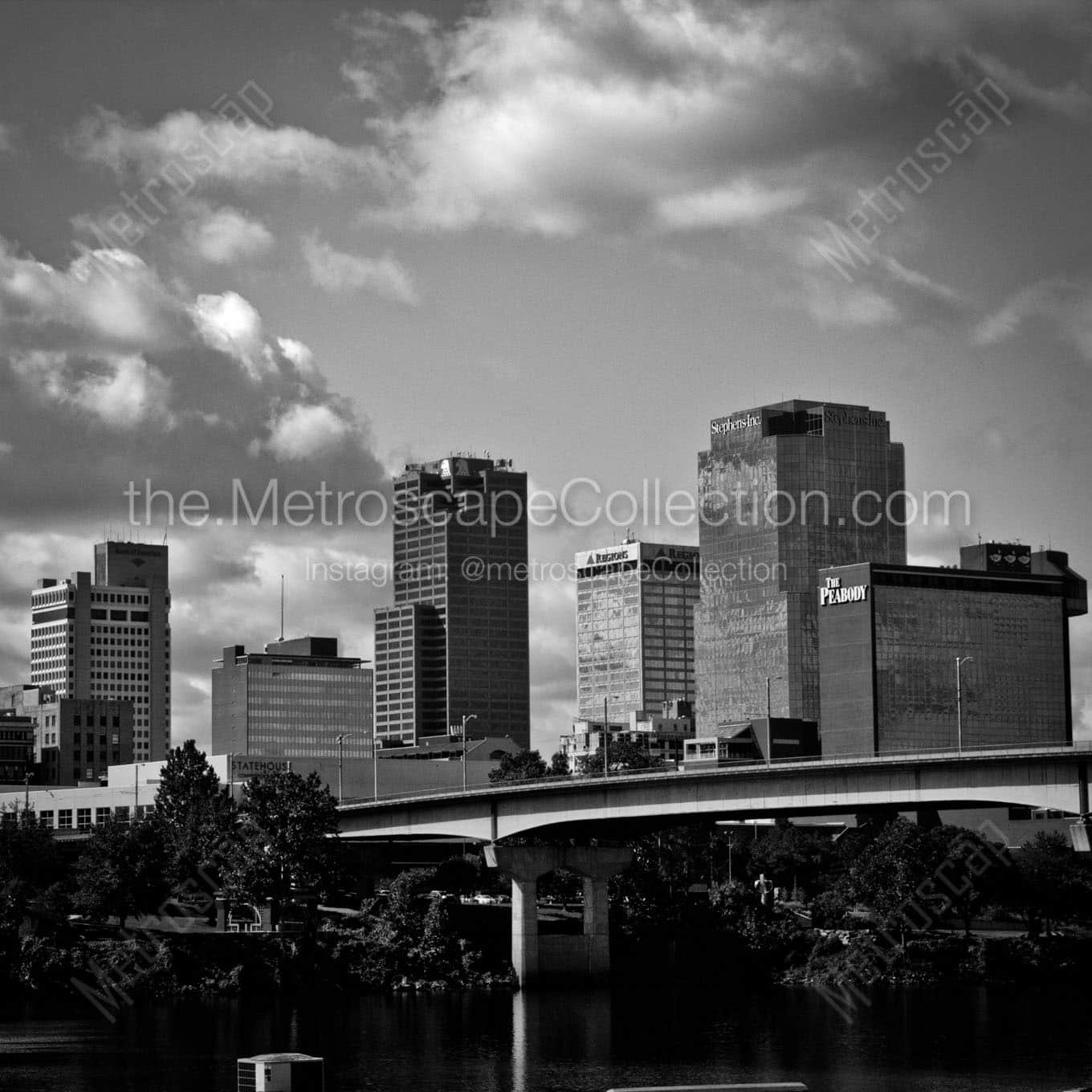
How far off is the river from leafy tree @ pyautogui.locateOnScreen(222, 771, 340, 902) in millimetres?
14355

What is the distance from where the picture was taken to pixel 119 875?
163m

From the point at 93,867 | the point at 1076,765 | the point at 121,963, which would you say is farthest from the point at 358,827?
the point at 1076,765

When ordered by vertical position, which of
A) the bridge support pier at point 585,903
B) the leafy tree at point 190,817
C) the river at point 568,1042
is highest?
the leafy tree at point 190,817

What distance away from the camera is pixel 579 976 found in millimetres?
164750

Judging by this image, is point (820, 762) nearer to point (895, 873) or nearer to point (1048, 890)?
point (895, 873)

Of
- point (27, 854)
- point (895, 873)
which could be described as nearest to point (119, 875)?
point (27, 854)

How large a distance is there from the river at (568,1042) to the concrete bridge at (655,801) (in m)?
14.5

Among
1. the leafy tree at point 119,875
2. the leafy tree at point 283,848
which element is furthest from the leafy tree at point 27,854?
the leafy tree at point 283,848

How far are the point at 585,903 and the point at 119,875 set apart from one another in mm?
39733

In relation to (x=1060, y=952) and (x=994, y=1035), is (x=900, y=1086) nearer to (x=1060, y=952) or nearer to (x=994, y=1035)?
(x=994, y=1035)

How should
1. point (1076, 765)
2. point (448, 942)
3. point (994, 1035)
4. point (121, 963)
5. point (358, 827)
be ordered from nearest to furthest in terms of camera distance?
point (994, 1035) → point (1076, 765) → point (121, 963) → point (448, 942) → point (358, 827)

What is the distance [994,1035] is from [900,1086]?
70.2ft

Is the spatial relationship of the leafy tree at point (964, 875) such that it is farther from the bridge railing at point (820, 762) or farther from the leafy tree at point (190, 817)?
the leafy tree at point (190, 817)

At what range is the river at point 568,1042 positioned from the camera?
9656 cm
